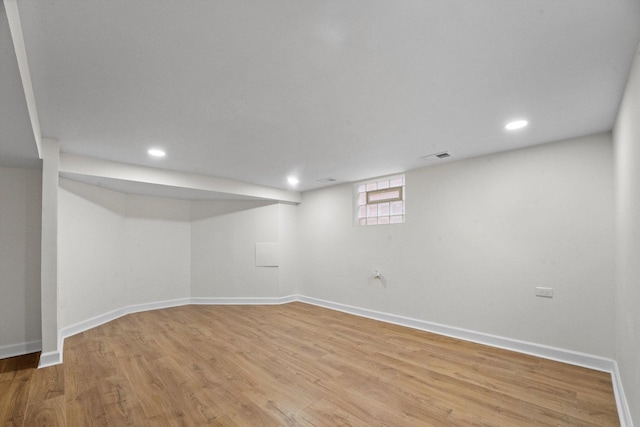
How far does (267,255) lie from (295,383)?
3590 mm

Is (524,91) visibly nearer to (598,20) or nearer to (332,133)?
(598,20)

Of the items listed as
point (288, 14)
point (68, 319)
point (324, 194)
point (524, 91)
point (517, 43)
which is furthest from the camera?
point (324, 194)

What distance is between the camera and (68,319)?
4031 mm

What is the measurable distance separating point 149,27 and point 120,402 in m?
2.77

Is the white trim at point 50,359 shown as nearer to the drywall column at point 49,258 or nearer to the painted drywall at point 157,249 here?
the drywall column at point 49,258

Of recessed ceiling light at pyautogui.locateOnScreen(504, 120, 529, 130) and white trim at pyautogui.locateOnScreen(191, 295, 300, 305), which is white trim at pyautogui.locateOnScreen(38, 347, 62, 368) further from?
recessed ceiling light at pyautogui.locateOnScreen(504, 120, 529, 130)

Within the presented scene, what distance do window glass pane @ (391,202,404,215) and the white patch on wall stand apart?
259 centimetres

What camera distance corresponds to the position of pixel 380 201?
516 cm

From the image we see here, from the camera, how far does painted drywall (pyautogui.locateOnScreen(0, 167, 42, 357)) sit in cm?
345

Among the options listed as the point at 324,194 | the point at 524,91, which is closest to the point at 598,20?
the point at 524,91

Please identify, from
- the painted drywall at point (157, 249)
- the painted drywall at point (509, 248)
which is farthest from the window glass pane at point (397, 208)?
the painted drywall at point (157, 249)

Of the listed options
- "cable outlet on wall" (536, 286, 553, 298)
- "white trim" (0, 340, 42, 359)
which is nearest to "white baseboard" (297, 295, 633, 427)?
"cable outlet on wall" (536, 286, 553, 298)

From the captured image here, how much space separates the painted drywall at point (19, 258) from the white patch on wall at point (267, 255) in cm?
334

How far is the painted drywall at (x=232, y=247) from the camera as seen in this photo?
6.05 meters
